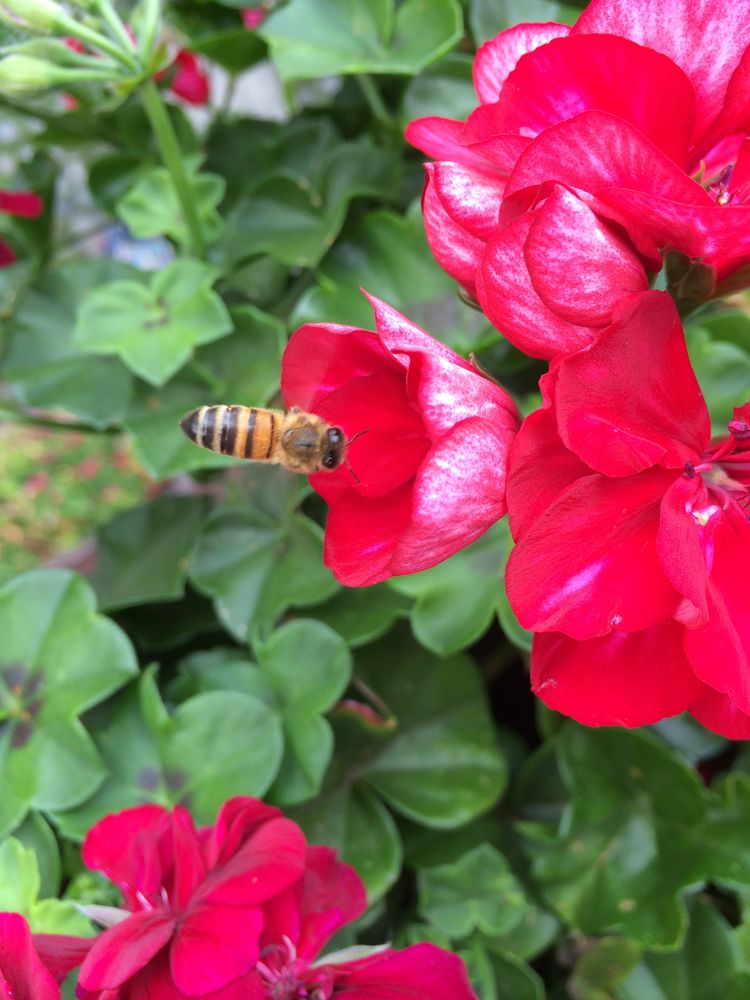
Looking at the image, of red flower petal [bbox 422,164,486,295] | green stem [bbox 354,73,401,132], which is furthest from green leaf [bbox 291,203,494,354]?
red flower petal [bbox 422,164,486,295]

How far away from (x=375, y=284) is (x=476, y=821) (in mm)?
481

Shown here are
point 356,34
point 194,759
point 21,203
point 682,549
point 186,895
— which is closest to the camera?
point 682,549

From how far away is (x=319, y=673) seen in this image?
0.69 meters

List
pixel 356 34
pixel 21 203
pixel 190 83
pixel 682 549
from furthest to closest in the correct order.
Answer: pixel 190 83
pixel 21 203
pixel 356 34
pixel 682 549

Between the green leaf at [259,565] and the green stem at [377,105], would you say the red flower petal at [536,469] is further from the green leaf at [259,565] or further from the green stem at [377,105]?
the green stem at [377,105]

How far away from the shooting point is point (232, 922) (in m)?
0.41

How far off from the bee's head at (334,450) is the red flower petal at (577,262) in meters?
0.12

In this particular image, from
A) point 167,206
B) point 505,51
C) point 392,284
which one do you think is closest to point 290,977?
point 505,51

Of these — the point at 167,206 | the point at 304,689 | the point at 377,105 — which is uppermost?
the point at 377,105

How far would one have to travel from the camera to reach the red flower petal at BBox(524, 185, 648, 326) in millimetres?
328

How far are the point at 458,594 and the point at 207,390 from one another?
0.30 metres

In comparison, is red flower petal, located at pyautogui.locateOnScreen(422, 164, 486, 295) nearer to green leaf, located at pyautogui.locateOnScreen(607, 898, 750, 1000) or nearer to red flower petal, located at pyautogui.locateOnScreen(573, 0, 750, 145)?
red flower petal, located at pyautogui.locateOnScreen(573, 0, 750, 145)

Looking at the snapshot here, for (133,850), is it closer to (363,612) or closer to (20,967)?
(20,967)

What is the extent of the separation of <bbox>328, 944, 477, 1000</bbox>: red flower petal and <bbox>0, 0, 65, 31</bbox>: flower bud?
1.94ft
